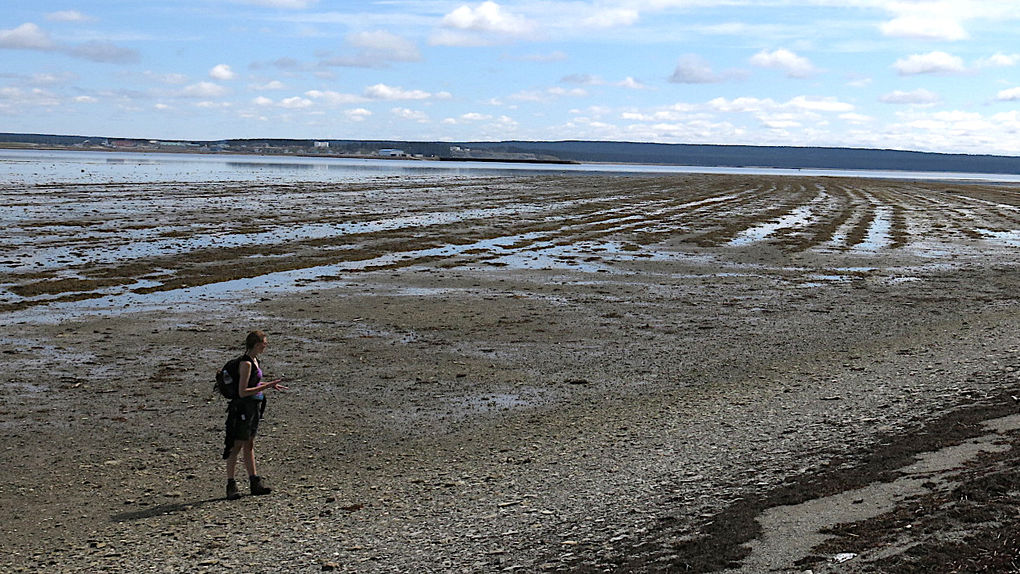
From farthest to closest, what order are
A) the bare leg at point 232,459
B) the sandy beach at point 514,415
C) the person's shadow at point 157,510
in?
the bare leg at point 232,459
the person's shadow at point 157,510
the sandy beach at point 514,415

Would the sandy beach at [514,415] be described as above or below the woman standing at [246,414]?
below

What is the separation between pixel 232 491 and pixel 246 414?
71 cm

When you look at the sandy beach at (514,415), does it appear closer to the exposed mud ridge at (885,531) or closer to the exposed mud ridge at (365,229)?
the exposed mud ridge at (885,531)

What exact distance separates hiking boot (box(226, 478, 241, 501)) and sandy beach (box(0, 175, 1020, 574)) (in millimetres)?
104

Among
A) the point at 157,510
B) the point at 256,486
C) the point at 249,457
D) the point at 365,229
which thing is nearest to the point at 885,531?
the point at 256,486

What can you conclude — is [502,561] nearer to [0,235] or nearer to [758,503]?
[758,503]

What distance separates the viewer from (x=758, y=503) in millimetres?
8664

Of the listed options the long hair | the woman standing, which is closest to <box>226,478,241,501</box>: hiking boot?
the woman standing

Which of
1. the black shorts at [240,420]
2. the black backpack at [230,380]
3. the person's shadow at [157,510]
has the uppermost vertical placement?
the black backpack at [230,380]

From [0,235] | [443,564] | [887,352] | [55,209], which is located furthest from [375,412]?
[55,209]

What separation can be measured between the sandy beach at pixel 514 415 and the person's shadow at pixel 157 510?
51 millimetres

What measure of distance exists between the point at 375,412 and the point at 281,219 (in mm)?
33351

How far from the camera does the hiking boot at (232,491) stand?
9.28 meters

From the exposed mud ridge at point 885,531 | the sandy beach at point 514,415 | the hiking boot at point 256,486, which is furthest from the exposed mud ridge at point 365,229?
the exposed mud ridge at point 885,531
